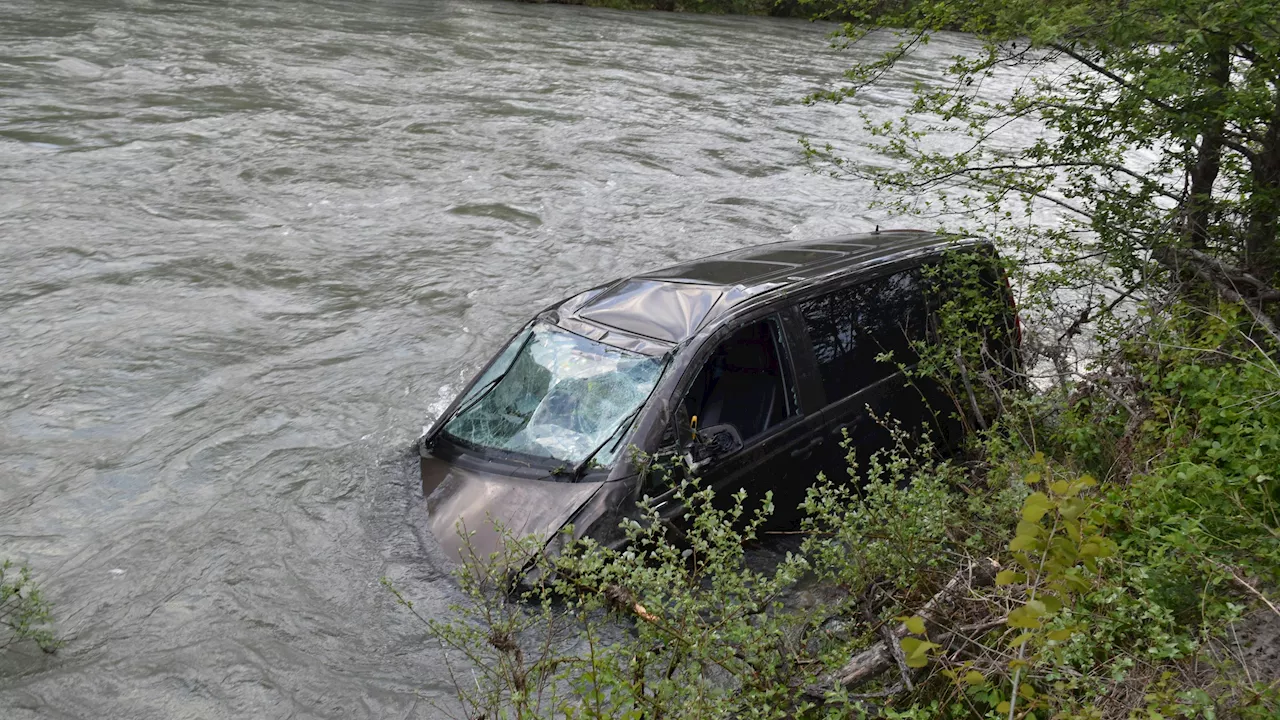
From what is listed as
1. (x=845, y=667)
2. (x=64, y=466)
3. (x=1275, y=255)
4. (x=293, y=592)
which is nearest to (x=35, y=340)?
(x=64, y=466)

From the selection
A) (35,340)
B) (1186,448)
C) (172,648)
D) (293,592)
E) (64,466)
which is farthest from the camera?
(35,340)

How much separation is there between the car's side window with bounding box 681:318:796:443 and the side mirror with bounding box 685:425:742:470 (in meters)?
0.10

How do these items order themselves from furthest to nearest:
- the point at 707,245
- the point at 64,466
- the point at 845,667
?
the point at 707,245 → the point at 64,466 → the point at 845,667

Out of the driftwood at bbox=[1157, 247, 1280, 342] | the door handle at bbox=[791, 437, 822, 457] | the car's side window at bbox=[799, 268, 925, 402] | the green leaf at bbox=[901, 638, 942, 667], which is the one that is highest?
the driftwood at bbox=[1157, 247, 1280, 342]

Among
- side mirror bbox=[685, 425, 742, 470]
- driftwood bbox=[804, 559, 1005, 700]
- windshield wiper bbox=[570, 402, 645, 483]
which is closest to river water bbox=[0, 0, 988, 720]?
windshield wiper bbox=[570, 402, 645, 483]

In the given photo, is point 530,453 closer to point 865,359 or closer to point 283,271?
point 865,359

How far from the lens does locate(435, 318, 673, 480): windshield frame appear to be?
554cm

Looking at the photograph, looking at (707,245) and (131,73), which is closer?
(707,245)

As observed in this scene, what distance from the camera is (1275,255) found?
6379 mm

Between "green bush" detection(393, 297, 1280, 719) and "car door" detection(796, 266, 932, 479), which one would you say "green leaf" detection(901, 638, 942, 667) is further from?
"car door" detection(796, 266, 932, 479)

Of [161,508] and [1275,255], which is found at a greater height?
[1275,255]

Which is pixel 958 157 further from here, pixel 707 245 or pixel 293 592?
pixel 707 245

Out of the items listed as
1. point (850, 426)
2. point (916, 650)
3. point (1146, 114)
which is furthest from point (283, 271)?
point (916, 650)

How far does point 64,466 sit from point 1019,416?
647 centimetres
